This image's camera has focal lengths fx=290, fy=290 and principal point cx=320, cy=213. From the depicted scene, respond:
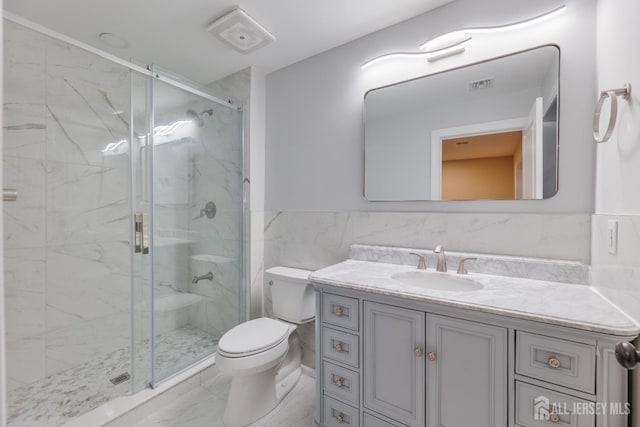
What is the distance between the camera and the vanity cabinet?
94 centimetres

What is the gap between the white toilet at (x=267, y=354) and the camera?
1591 mm

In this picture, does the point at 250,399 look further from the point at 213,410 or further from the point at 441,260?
the point at 441,260

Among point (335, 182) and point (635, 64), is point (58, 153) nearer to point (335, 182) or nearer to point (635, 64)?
point (335, 182)

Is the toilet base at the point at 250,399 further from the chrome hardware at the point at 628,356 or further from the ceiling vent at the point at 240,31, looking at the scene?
the ceiling vent at the point at 240,31

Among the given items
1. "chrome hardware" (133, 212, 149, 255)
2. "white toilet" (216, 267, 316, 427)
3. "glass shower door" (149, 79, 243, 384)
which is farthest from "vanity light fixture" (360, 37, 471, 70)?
"chrome hardware" (133, 212, 149, 255)

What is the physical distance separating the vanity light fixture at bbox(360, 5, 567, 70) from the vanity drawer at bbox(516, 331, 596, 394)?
1476 mm

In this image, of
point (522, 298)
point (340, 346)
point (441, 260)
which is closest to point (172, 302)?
point (340, 346)

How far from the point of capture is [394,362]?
129 cm

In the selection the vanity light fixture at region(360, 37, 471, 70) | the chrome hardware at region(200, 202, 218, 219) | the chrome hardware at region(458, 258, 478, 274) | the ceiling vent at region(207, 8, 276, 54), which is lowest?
the chrome hardware at region(458, 258, 478, 274)

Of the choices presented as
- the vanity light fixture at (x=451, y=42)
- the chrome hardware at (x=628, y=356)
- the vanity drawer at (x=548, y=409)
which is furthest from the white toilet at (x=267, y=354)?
the vanity light fixture at (x=451, y=42)

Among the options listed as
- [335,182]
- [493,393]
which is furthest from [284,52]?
[493,393]

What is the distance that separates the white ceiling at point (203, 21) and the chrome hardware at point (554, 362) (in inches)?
70.4

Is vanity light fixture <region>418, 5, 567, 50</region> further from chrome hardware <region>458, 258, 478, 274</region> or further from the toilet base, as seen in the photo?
the toilet base

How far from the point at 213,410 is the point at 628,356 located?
1.96m
